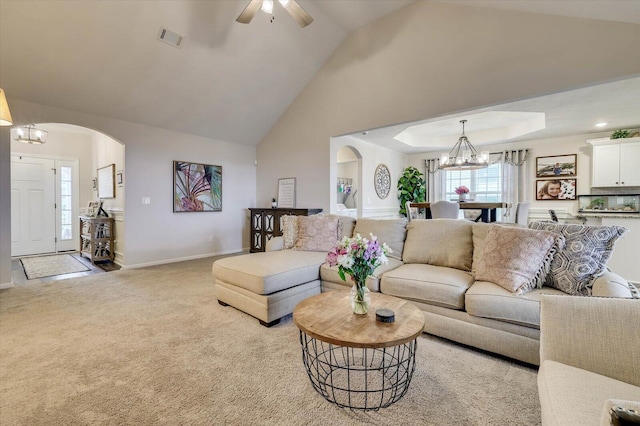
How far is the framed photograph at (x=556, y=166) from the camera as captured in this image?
18.4 ft

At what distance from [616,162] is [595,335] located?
5517 mm

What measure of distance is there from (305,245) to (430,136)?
5171 mm

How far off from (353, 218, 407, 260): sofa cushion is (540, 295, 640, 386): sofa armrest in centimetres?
185

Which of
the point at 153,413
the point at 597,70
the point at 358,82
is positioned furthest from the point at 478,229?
the point at 358,82

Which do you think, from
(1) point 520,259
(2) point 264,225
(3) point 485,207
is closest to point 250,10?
(1) point 520,259

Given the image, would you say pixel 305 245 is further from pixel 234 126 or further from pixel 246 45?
pixel 234 126

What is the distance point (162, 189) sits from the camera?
203 inches

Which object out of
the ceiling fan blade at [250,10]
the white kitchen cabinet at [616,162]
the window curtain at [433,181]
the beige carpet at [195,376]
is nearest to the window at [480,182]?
the window curtain at [433,181]

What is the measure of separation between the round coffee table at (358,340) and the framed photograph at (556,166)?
6000mm

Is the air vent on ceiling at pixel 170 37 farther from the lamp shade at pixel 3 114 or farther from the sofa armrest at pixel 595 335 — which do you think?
the sofa armrest at pixel 595 335

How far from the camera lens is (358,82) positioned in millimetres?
4551

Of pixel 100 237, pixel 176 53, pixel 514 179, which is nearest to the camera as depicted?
pixel 176 53

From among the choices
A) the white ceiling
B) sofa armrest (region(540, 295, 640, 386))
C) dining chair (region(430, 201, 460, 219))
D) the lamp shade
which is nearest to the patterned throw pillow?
sofa armrest (region(540, 295, 640, 386))

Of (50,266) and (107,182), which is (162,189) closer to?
(107,182)
